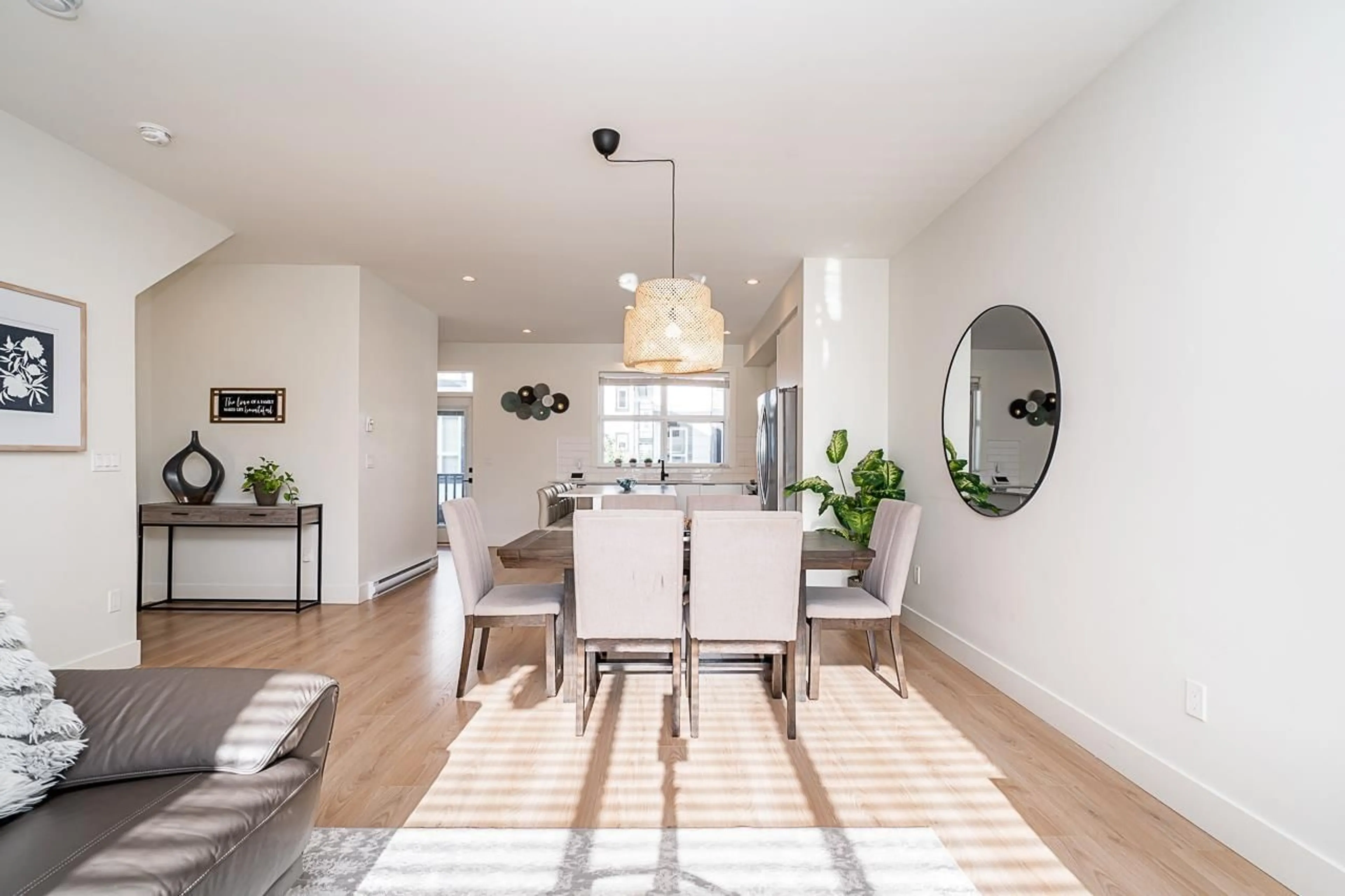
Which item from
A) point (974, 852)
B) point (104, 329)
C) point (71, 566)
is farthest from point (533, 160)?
point (974, 852)

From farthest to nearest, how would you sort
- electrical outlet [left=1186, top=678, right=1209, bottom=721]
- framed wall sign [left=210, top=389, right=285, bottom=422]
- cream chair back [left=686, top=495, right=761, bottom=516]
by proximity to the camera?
Result: framed wall sign [left=210, top=389, right=285, bottom=422]
cream chair back [left=686, top=495, right=761, bottom=516]
electrical outlet [left=1186, top=678, right=1209, bottom=721]

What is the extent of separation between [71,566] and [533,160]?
302cm

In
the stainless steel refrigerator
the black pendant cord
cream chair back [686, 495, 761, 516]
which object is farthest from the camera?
the stainless steel refrigerator

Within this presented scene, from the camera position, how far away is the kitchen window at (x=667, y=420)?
864 centimetres

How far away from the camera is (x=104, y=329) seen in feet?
11.2

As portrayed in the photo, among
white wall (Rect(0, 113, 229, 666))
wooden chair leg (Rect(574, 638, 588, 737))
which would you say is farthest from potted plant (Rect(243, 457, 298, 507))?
wooden chair leg (Rect(574, 638, 588, 737))

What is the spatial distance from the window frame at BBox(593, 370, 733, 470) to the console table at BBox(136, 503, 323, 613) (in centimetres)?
402

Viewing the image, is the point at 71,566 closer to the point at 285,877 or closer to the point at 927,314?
the point at 285,877

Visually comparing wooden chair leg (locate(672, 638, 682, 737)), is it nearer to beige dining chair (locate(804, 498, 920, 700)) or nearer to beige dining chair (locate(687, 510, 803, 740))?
beige dining chair (locate(687, 510, 803, 740))

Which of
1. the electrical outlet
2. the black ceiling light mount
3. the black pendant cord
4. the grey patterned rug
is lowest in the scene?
the grey patterned rug

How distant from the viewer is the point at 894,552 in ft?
10.3

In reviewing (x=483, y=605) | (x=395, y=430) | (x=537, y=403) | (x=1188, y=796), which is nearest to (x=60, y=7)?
(x=483, y=605)

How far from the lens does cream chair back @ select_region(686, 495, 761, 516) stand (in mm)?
4031

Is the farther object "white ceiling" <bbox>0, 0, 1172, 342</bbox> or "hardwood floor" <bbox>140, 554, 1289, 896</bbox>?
"white ceiling" <bbox>0, 0, 1172, 342</bbox>
